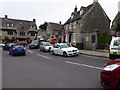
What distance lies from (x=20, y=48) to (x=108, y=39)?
41.1ft

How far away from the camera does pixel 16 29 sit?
144 ft

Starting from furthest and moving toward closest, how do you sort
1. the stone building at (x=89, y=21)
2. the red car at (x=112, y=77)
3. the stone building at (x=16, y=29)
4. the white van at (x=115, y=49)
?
the stone building at (x=16, y=29), the stone building at (x=89, y=21), the white van at (x=115, y=49), the red car at (x=112, y=77)

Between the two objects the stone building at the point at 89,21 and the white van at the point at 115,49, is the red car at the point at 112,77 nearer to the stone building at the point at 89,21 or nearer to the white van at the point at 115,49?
the white van at the point at 115,49

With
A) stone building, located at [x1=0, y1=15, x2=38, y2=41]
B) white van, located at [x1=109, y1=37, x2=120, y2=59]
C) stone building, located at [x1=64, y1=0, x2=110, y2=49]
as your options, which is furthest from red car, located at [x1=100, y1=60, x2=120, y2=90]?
stone building, located at [x1=0, y1=15, x2=38, y2=41]

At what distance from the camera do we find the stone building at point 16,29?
138 feet

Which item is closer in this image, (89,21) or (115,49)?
(115,49)

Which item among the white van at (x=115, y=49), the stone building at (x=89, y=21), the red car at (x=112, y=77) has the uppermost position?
the stone building at (x=89, y=21)

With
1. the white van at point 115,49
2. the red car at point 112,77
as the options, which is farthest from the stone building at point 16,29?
the red car at point 112,77

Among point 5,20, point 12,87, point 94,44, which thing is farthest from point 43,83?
point 5,20

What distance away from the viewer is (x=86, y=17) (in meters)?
24.0

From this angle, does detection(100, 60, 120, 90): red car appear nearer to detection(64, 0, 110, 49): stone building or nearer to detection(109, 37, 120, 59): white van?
detection(109, 37, 120, 59): white van

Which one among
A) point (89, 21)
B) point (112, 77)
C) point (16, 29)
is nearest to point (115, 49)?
point (112, 77)

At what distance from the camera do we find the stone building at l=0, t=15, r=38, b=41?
42081 mm

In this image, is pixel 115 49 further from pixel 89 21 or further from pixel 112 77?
pixel 89 21
